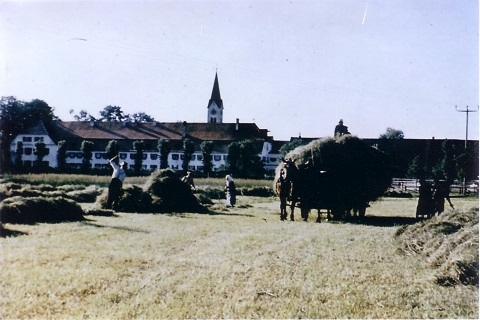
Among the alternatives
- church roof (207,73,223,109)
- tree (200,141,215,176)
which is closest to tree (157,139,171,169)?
tree (200,141,215,176)

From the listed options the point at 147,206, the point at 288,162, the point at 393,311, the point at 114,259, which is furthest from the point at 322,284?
the point at 147,206

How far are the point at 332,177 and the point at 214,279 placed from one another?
9.70 m

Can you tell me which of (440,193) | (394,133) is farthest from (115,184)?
(394,133)

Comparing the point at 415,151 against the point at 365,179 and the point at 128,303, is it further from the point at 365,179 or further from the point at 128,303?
the point at 128,303

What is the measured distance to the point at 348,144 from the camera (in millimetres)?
15328

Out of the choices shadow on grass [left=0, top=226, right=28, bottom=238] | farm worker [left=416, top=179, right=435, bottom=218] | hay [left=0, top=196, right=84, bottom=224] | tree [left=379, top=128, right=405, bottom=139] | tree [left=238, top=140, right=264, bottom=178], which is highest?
tree [left=379, top=128, right=405, bottom=139]

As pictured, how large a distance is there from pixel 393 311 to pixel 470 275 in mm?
1884

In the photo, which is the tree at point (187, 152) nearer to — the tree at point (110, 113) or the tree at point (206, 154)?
the tree at point (206, 154)

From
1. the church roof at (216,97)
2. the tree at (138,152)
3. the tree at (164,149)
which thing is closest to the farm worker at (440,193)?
the tree at (138,152)

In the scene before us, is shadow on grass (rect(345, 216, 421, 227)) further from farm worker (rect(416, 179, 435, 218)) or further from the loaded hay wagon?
the loaded hay wagon

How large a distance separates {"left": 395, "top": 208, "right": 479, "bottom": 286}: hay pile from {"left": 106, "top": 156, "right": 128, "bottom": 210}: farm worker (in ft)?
31.8

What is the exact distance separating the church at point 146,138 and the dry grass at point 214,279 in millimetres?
79935

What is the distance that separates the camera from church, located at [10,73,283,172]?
90.1 meters

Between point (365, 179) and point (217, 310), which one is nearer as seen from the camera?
point (217, 310)
